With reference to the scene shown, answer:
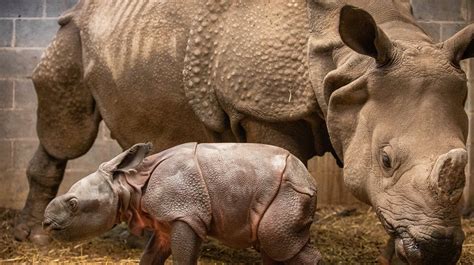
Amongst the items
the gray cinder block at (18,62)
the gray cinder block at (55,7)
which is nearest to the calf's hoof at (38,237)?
the gray cinder block at (18,62)

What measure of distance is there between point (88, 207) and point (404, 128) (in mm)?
1241

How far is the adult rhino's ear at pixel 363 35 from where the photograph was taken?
3.37 meters

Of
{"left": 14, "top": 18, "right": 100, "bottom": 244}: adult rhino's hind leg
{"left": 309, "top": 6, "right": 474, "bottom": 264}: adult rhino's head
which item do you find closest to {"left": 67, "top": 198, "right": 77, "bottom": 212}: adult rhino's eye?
{"left": 309, "top": 6, "right": 474, "bottom": 264}: adult rhino's head

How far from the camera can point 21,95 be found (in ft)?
22.8

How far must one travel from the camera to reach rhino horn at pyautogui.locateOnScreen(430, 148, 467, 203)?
2.97m

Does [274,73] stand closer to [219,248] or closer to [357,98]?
[357,98]

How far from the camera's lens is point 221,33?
4.36 m

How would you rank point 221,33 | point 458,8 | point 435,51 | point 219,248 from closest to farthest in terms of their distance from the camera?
point 435,51, point 221,33, point 219,248, point 458,8

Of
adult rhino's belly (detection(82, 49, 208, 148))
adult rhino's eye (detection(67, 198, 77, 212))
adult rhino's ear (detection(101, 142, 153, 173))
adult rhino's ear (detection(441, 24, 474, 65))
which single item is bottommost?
adult rhino's belly (detection(82, 49, 208, 148))

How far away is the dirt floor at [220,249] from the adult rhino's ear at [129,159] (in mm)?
1790

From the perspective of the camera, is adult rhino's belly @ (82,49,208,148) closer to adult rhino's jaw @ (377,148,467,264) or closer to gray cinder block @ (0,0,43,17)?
adult rhino's jaw @ (377,148,467,264)

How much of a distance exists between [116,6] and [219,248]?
5.41ft

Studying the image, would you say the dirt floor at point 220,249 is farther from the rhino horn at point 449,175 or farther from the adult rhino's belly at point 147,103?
the rhino horn at point 449,175

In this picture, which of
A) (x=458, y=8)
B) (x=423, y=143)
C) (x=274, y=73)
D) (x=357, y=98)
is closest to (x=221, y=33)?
(x=274, y=73)
